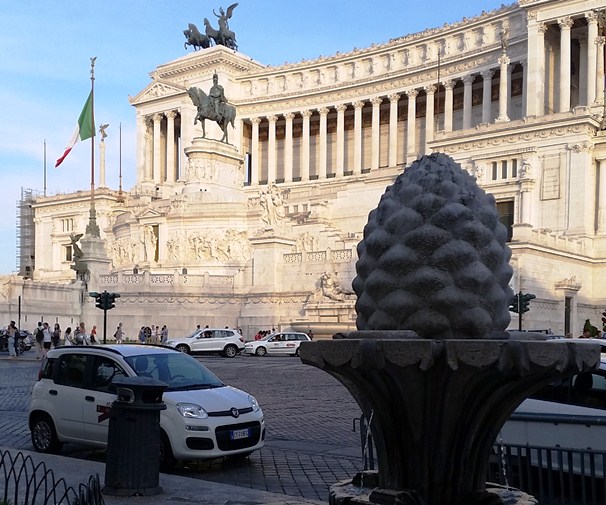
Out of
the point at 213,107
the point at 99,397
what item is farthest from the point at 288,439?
the point at 213,107

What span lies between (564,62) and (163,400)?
53.4m

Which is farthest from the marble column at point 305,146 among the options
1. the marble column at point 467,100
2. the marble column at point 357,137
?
the marble column at point 467,100

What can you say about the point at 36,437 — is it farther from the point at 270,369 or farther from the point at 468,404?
the point at 270,369

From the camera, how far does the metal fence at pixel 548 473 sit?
268 inches

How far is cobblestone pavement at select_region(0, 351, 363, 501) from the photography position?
29.9 ft

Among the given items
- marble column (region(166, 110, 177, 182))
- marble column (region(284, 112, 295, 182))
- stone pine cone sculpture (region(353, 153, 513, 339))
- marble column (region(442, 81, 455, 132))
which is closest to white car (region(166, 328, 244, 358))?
stone pine cone sculpture (region(353, 153, 513, 339))

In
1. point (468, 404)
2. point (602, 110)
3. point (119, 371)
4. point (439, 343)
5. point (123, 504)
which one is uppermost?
point (602, 110)

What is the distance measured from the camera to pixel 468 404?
448cm

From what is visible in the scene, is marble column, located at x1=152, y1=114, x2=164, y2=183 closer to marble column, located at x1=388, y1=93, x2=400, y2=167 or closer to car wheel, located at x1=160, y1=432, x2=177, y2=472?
marble column, located at x1=388, y1=93, x2=400, y2=167

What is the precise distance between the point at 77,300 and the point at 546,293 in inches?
913

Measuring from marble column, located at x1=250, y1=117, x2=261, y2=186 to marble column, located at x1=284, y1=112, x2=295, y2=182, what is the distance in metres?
3.65

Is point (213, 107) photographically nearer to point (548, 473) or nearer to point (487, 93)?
point (487, 93)

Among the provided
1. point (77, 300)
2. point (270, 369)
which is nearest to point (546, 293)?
point (270, 369)

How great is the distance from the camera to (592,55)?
56.5 metres
